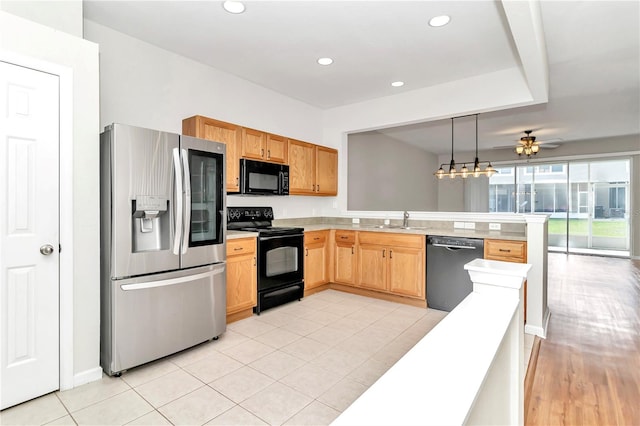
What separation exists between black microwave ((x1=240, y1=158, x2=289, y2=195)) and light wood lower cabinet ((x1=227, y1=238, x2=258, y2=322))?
608 mm

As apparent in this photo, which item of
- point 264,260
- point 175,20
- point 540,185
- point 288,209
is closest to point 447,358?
point 264,260

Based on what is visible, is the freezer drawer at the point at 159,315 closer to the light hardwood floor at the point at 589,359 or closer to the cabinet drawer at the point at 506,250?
the light hardwood floor at the point at 589,359

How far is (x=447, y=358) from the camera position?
873 mm

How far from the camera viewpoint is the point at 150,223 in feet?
8.24

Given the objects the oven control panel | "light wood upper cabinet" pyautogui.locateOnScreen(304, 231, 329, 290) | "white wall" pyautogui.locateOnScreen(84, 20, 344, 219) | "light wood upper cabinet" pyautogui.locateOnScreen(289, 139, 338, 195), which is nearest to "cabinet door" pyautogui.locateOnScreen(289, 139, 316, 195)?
"light wood upper cabinet" pyautogui.locateOnScreen(289, 139, 338, 195)

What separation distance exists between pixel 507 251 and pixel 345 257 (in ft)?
6.30

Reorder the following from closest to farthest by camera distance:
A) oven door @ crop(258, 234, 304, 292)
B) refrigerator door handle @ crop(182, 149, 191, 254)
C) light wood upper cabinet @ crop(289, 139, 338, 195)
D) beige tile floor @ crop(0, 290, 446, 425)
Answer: beige tile floor @ crop(0, 290, 446, 425), refrigerator door handle @ crop(182, 149, 191, 254), oven door @ crop(258, 234, 304, 292), light wood upper cabinet @ crop(289, 139, 338, 195)

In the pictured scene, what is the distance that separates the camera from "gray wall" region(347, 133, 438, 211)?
5891 mm

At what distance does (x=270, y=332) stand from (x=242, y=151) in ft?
6.25

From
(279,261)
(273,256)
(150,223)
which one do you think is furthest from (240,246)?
(150,223)

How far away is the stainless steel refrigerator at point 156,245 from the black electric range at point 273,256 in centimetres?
74

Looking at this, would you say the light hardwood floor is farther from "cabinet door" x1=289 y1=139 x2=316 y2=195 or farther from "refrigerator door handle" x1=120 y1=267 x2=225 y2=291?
"cabinet door" x1=289 y1=139 x2=316 y2=195

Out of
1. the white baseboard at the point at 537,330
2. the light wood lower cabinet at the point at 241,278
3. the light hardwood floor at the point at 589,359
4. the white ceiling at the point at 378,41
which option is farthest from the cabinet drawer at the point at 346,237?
the light hardwood floor at the point at 589,359

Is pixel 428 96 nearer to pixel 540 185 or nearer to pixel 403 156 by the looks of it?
pixel 403 156
